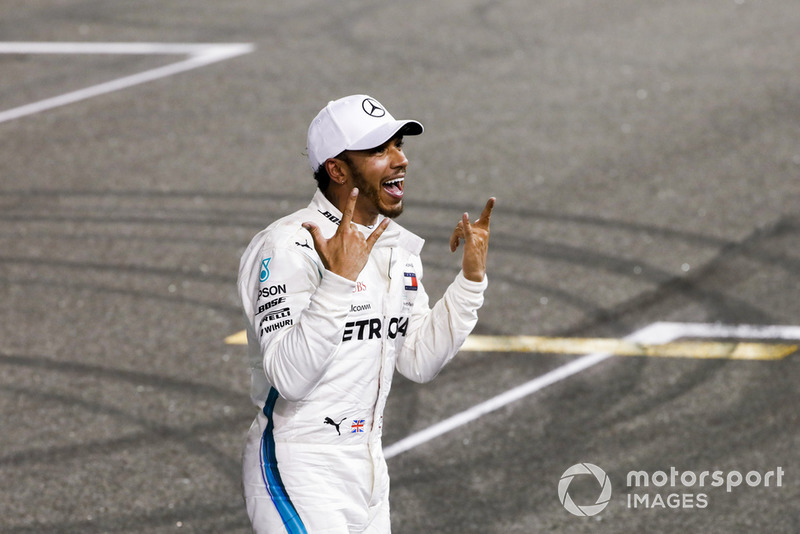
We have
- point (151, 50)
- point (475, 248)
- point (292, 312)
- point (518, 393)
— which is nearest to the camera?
point (292, 312)

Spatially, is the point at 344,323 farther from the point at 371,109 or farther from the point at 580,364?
the point at 580,364

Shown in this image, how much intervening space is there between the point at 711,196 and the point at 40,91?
6.95m

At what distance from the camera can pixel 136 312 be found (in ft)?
27.2

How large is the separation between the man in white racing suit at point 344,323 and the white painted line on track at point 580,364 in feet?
8.46

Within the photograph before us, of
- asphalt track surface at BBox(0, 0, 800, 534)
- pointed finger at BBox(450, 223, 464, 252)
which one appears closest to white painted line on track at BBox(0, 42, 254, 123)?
asphalt track surface at BBox(0, 0, 800, 534)

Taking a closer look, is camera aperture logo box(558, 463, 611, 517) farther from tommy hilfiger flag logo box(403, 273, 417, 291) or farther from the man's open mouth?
the man's open mouth

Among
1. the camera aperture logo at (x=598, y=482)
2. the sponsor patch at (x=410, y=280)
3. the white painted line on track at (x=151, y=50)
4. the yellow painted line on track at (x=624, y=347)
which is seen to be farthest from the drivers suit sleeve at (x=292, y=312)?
the white painted line on track at (x=151, y=50)

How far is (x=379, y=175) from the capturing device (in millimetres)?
4141

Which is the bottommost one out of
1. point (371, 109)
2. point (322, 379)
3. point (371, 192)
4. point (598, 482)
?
point (598, 482)

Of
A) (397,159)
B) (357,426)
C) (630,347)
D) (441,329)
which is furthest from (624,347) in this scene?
(397,159)

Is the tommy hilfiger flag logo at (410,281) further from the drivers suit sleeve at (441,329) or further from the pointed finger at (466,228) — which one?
the pointed finger at (466,228)

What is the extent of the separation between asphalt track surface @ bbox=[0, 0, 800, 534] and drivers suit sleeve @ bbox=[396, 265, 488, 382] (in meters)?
1.94

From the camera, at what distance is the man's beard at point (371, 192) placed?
13.6 ft

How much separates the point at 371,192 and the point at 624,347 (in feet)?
13.6
